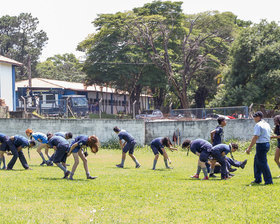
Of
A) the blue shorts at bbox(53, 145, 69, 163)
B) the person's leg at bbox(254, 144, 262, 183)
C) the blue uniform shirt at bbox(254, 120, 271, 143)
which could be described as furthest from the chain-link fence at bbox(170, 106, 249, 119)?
the blue shorts at bbox(53, 145, 69, 163)

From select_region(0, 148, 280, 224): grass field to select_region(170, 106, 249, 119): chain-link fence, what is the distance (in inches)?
655

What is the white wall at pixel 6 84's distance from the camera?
49.2 meters

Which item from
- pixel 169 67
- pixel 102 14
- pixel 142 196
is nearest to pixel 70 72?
pixel 102 14

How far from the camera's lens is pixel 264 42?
39.0 m

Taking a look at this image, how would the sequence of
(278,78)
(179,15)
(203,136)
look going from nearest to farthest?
(203,136) → (278,78) → (179,15)

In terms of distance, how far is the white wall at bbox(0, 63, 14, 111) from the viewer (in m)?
49.2

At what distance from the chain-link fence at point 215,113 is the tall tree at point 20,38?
164 feet

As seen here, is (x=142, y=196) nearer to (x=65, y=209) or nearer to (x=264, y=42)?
(x=65, y=209)

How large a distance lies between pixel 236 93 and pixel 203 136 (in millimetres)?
11300

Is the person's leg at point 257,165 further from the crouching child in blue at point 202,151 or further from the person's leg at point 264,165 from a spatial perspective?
the crouching child in blue at point 202,151

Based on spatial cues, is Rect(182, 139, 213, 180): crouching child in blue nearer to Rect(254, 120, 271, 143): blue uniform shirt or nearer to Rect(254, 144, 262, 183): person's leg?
Rect(254, 144, 262, 183): person's leg

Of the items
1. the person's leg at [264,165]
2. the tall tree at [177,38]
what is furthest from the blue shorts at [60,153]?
the tall tree at [177,38]

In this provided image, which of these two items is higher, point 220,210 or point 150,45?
point 150,45

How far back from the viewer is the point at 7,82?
49906mm
